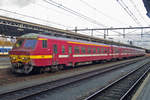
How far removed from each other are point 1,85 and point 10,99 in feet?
10.2

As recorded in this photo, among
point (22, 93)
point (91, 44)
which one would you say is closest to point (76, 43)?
point (91, 44)

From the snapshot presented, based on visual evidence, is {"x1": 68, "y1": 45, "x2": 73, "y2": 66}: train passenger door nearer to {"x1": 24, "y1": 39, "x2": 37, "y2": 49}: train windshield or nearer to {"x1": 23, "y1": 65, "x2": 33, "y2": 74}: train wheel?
{"x1": 24, "y1": 39, "x2": 37, "y2": 49}: train windshield

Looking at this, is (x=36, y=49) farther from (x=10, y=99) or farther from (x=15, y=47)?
(x=10, y=99)

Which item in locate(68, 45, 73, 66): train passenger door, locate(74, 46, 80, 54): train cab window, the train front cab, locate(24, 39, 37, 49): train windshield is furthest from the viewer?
locate(74, 46, 80, 54): train cab window

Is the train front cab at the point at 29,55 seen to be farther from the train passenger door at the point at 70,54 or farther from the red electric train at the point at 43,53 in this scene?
the train passenger door at the point at 70,54

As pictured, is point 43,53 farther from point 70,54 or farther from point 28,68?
point 70,54

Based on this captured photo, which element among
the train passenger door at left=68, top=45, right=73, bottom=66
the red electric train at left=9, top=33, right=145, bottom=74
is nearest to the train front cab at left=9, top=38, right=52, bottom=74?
the red electric train at left=9, top=33, right=145, bottom=74

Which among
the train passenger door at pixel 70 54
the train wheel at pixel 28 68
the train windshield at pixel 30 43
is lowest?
the train wheel at pixel 28 68

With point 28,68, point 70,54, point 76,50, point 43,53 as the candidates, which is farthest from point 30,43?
point 76,50

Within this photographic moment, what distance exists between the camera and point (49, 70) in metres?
14.2

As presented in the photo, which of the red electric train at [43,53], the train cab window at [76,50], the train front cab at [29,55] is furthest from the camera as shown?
the train cab window at [76,50]

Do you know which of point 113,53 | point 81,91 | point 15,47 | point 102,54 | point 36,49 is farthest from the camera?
point 113,53

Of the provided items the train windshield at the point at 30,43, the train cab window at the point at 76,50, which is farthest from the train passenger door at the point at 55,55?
the train cab window at the point at 76,50

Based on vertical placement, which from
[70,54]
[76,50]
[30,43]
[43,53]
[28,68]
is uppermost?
[30,43]
